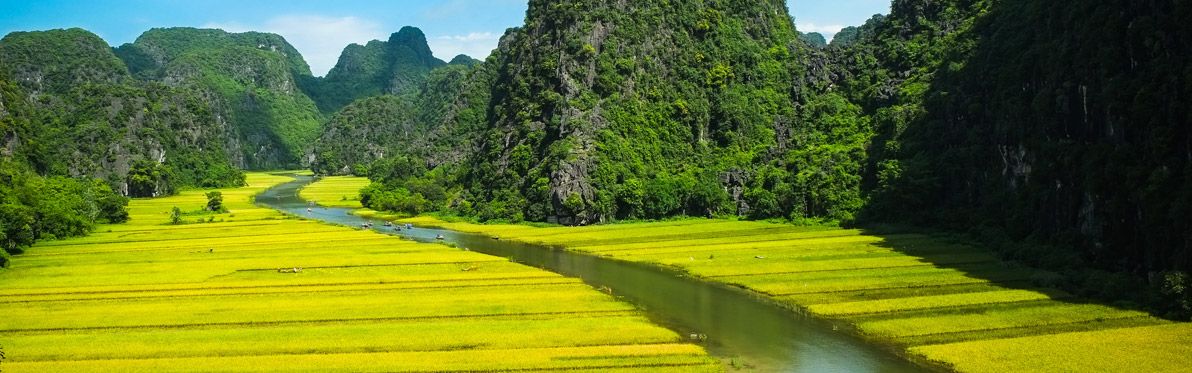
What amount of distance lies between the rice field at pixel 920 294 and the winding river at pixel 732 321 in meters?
1.68

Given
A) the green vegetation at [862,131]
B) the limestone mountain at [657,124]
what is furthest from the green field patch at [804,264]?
the limestone mountain at [657,124]

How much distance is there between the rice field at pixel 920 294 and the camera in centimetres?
3456

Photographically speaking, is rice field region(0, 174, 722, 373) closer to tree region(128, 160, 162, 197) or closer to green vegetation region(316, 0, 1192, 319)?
green vegetation region(316, 0, 1192, 319)

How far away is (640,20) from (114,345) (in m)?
107

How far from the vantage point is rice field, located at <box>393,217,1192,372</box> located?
34.6 m

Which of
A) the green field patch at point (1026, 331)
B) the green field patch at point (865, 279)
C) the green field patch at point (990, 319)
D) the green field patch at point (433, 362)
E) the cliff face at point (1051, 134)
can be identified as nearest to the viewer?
the green field patch at point (433, 362)

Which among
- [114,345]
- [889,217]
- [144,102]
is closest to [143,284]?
[114,345]

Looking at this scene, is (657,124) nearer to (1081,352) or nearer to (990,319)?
(990,319)

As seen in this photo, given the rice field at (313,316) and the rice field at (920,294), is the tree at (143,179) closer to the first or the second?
the rice field at (313,316)

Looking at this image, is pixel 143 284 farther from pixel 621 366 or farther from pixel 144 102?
pixel 144 102

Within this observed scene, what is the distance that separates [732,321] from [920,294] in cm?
1382

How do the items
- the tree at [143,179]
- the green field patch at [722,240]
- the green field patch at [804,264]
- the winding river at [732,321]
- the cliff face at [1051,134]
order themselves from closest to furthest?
the winding river at [732,321], the cliff face at [1051,134], the green field patch at [804,264], the green field patch at [722,240], the tree at [143,179]

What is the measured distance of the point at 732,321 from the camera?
42844 millimetres

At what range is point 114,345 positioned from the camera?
1430 inches
